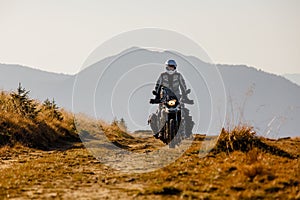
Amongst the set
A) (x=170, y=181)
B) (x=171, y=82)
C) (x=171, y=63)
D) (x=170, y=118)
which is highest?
(x=171, y=63)

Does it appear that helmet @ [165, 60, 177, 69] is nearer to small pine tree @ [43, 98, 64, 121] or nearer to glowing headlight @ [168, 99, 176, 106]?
glowing headlight @ [168, 99, 176, 106]

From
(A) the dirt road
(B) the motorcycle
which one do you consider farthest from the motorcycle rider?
(A) the dirt road

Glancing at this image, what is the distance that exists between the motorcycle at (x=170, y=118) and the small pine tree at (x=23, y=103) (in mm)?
8848

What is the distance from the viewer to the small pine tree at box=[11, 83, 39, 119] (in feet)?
73.4

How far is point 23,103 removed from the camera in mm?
23172

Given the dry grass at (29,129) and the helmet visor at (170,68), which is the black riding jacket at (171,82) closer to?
the helmet visor at (170,68)

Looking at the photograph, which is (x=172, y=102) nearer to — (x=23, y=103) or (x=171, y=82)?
(x=171, y=82)

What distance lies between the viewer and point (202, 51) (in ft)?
46.7

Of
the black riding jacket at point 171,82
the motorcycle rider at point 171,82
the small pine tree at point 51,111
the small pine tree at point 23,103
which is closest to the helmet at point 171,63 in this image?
the motorcycle rider at point 171,82

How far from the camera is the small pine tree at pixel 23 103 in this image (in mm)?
22375

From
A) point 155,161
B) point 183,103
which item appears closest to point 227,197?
point 155,161

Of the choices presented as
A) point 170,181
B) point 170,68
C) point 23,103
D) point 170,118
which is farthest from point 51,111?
point 170,181

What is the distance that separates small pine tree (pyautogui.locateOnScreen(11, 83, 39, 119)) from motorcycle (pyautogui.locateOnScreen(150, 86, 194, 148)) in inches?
348

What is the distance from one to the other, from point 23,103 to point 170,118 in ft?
34.8
